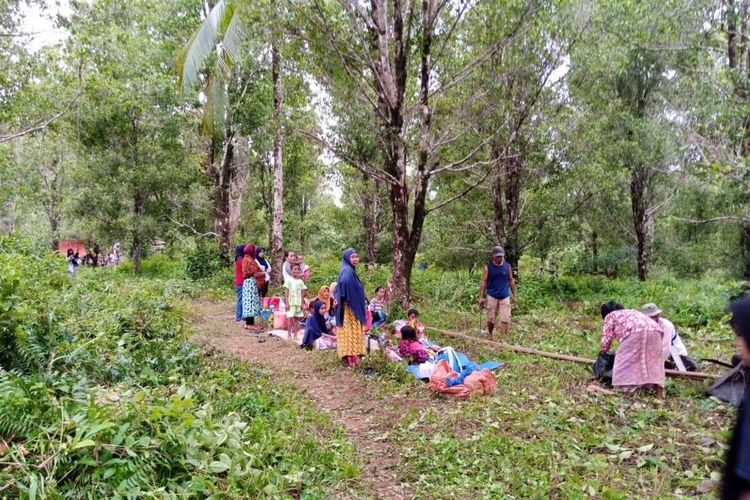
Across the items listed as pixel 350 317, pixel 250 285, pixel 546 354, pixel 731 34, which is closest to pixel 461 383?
pixel 350 317

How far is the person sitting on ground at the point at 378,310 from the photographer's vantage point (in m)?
9.08

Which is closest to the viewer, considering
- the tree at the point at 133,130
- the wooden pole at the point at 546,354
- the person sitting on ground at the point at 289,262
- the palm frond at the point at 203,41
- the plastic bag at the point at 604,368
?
the wooden pole at the point at 546,354

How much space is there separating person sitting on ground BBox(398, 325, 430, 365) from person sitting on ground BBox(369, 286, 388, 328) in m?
2.04

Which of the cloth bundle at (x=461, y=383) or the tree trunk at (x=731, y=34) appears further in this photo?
the tree trunk at (x=731, y=34)

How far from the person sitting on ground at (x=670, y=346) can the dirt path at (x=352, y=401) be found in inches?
120

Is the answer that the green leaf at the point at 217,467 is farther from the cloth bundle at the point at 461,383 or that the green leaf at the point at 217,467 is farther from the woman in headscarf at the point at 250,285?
the woman in headscarf at the point at 250,285

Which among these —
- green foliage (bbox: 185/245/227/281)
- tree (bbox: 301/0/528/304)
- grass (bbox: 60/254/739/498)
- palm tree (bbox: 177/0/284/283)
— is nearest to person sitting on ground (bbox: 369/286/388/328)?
tree (bbox: 301/0/528/304)

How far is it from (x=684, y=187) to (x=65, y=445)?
1889cm

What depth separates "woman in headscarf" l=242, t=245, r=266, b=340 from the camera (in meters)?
8.91

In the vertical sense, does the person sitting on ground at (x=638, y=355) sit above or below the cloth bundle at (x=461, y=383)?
above

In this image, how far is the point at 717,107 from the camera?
9.66 meters

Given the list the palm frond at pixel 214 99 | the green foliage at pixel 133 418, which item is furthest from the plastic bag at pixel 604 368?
the palm frond at pixel 214 99

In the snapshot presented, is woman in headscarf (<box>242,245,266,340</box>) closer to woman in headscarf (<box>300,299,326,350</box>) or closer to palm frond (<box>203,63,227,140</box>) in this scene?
woman in headscarf (<box>300,299,326,350</box>)

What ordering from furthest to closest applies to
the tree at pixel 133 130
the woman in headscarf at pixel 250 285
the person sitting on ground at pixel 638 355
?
the tree at pixel 133 130, the woman in headscarf at pixel 250 285, the person sitting on ground at pixel 638 355
